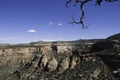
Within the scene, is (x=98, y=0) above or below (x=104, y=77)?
above

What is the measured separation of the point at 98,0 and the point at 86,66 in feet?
603

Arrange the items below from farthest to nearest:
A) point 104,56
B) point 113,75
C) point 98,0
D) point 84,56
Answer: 1. point 84,56
2. point 104,56
3. point 113,75
4. point 98,0

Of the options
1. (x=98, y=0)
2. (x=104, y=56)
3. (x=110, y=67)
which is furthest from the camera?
(x=104, y=56)

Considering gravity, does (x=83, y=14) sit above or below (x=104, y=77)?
above

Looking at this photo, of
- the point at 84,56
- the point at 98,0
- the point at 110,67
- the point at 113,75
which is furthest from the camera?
the point at 84,56

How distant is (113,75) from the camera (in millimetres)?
165250

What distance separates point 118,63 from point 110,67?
19.0 ft

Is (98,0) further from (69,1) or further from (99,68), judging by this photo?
(99,68)

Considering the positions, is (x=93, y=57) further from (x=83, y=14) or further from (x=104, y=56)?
(x=83, y=14)

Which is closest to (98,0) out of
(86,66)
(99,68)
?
(99,68)

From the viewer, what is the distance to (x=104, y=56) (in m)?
187

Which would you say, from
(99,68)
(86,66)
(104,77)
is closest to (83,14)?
(104,77)

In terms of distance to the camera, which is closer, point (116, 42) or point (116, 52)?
point (116, 52)

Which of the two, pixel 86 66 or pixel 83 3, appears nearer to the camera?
pixel 83 3
